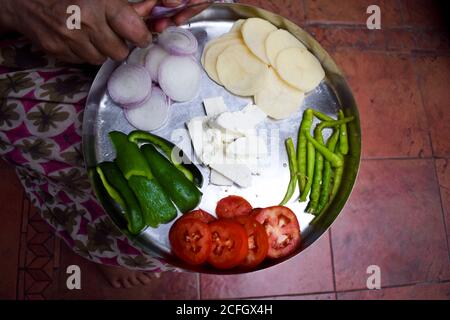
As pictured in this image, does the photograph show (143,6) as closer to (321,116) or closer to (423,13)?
(321,116)

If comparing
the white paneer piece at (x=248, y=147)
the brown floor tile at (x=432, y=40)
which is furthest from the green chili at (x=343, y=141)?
the brown floor tile at (x=432, y=40)

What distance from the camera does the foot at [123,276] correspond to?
1.65m

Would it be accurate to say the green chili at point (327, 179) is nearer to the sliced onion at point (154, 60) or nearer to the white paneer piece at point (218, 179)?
the white paneer piece at point (218, 179)

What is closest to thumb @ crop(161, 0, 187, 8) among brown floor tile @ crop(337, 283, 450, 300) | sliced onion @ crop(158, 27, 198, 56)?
sliced onion @ crop(158, 27, 198, 56)

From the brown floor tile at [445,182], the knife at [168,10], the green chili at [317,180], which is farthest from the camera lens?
the brown floor tile at [445,182]

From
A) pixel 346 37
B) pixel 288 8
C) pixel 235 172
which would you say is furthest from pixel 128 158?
pixel 346 37

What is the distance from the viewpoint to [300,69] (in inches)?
53.8

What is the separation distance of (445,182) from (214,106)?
1.36 m

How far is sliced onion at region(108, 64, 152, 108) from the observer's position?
4.10 ft

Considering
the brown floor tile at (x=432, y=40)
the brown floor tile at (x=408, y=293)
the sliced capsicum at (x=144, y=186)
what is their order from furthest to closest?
the brown floor tile at (x=432, y=40), the brown floor tile at (x=408, y=293), the sliced capsicum at (x=144, y=186)

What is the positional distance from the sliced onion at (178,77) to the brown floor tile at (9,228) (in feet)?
3.01

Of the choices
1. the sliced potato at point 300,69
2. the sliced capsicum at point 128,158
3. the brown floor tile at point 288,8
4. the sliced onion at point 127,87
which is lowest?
the sliced capsicum at point 128,158
